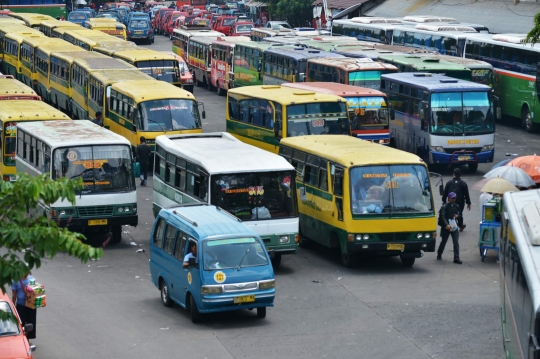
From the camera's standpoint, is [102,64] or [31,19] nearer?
[102,64]

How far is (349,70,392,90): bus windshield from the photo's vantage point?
3581cm

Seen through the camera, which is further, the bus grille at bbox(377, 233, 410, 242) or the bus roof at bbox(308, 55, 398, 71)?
the bus roof at bbox(308, 55, 398, 71)

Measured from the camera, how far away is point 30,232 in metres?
9.97

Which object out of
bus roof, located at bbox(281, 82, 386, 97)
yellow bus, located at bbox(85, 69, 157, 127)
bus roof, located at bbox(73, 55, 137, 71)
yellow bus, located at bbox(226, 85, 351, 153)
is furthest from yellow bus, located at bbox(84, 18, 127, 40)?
yellow bus, located at bbox(226, 85, 351, 153)

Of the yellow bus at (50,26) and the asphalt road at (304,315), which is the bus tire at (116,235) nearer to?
the asphalt road at (304,315)

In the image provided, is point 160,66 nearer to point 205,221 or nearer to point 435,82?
point 435,82

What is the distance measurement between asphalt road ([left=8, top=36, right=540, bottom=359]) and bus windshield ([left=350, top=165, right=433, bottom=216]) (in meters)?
1.25

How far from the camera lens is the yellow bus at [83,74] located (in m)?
36.5

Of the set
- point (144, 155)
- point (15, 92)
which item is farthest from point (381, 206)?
point (15, 92)

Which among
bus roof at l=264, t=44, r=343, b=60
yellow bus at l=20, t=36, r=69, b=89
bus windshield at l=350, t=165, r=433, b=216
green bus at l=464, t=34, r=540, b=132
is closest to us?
bus windshield at l=350, t=165, r=433, b=216

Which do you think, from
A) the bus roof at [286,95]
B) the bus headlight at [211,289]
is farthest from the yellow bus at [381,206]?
the bus roof at [286,95]

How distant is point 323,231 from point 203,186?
2636 mm

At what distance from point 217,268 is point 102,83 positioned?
1842 cm

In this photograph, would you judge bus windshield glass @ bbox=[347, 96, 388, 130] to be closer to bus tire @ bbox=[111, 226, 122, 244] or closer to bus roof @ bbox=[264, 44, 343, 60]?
bus roof @ bbox=[264, 44, 343, 60]
